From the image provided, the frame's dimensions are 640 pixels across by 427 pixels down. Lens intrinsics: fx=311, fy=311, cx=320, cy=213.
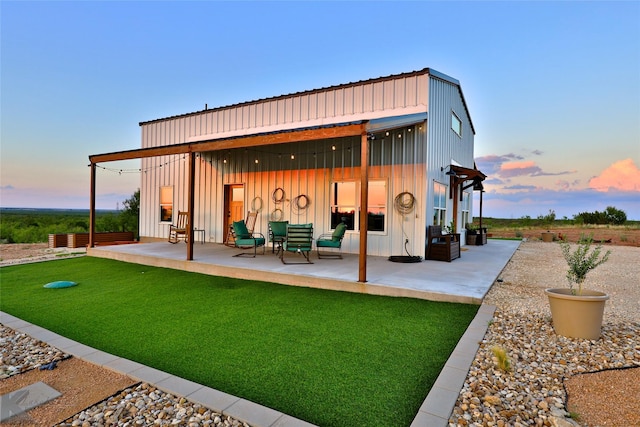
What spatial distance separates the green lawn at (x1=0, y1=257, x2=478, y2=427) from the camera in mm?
2020

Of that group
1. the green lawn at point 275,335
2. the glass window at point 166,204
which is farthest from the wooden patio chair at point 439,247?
the glass window at point 166,204

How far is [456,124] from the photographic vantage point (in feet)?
32.1

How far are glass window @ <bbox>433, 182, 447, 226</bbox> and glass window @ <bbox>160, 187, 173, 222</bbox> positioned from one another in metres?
8.77

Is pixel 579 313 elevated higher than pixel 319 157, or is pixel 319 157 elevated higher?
pixel 319 157

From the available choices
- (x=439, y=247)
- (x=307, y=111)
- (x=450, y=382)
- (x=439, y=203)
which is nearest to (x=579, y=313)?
(x=450, y=382)

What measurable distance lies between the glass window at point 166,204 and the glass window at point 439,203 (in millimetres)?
8775

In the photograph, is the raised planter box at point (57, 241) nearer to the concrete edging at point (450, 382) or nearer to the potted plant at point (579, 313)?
the concrete edging at point (450, 382)

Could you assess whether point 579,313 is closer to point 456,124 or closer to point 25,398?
point 25,398

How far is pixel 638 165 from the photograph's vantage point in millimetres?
14547

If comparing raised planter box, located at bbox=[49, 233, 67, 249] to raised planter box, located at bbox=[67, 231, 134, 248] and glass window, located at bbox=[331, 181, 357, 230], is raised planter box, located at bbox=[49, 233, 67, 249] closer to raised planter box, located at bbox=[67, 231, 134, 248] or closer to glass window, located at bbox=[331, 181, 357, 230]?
raised planter box, located at bbox=[67, 231, 134, 248]

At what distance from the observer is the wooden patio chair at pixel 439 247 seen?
6.91m

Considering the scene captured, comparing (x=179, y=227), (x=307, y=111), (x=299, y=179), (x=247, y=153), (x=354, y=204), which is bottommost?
(x=179, y=227)

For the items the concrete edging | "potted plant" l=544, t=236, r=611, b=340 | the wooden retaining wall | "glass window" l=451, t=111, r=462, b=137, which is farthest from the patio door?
"potted plant" l=544, t=236, r=611, b=340

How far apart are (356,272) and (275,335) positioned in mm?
2566
